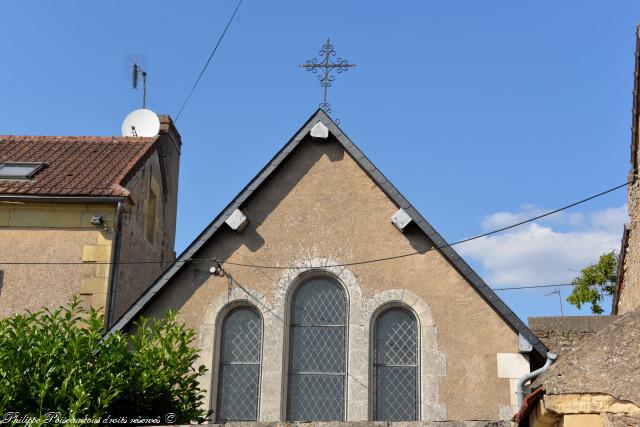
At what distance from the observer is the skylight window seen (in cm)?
1388

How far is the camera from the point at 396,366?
417 inches

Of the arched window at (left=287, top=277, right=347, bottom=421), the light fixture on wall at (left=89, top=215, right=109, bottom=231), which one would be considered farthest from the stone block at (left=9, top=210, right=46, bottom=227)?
the arched window at (left=287, top=277, right=347, bottom=421)

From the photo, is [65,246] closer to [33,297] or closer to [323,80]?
[33,297]

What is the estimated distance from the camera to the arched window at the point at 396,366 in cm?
1038

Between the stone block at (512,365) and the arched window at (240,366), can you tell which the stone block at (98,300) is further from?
the stone block at (512,365)

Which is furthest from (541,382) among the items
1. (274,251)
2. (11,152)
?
(11,152)

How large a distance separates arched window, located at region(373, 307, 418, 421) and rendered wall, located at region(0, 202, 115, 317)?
183 inches

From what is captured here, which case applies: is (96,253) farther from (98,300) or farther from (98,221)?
(98,300)

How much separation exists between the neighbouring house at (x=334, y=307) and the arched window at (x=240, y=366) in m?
0.01

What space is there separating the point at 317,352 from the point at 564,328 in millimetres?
5188

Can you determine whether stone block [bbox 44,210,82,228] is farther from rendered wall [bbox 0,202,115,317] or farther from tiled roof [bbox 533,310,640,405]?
tiled roof [bbox 533,310,640,405]

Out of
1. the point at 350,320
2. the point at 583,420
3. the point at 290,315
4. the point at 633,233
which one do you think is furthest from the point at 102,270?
the point at 633,233

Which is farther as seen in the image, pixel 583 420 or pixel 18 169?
pixel 18 169

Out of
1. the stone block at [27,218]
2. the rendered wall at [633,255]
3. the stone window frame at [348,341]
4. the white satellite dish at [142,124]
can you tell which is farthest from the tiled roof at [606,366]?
the white satellite dish at [142,124]
